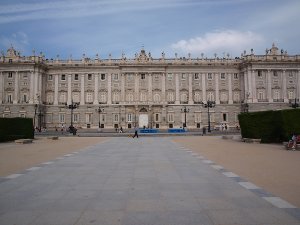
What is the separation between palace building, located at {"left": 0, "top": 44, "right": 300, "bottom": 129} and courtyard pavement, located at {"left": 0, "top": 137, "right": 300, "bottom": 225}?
181 ft

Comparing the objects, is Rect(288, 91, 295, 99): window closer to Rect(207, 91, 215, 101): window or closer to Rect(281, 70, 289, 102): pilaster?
Rect(281, 70, 289, 102): pilaster

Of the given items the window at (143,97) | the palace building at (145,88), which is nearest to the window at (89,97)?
the palace building at (145,88)

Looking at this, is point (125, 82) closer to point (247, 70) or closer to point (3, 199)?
point (247, 70)

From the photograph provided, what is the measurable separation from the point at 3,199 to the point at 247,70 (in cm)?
6460

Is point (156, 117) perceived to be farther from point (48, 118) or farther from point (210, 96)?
point (48, 118)

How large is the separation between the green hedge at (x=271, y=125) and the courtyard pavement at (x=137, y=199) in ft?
42.8

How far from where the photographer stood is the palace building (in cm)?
6419

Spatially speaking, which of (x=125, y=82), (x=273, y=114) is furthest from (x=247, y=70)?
(x=273, y=114)

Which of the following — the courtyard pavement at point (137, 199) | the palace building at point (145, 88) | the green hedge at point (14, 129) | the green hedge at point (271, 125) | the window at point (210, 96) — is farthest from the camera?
the window at point (210, 96)

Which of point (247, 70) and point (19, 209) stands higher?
point (247, 70)

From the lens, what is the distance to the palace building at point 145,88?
64.2m

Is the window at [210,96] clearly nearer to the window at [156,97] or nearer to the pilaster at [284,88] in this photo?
the window at [156,97]

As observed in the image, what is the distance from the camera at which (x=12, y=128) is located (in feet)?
88.7

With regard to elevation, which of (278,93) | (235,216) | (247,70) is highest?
(247,70)
